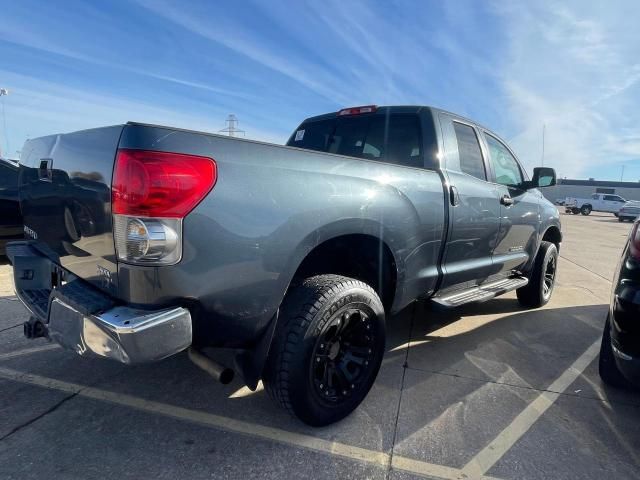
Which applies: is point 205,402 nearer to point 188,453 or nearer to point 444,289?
point 188,453

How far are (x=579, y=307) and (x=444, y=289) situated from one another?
2.91 meters

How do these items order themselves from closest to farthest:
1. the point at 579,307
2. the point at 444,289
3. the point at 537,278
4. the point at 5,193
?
the point at 444,289 < the point at 537,278 < the point at 579,307 < the point at 5,193

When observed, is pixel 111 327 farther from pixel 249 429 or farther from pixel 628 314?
pixel 628 314

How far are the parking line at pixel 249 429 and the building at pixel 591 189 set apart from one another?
77.4 metres

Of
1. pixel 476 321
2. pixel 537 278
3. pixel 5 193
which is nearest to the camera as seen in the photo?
pixel 476 321

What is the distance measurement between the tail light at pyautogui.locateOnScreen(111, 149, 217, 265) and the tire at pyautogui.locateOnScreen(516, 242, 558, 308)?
4366 mm

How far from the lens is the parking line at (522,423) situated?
2217 millimetres

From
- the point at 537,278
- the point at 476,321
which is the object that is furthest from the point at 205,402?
the point at 537,278

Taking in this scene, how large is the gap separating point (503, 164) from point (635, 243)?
2084 mm

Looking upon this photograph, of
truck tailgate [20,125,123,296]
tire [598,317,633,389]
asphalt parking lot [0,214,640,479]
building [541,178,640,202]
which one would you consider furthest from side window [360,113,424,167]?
building [541,178,640,202]

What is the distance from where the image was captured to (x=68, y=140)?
7.47 ft

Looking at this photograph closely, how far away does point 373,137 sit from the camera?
366 centimetres

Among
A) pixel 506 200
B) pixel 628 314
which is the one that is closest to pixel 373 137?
pixel 506 200

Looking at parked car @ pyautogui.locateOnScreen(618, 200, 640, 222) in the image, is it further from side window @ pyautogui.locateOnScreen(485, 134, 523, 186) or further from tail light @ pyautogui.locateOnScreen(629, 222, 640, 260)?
tail light @ pyautogui.locateOnScreen(629, 222, 640, 260)
